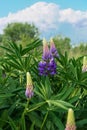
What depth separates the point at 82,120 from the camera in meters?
1.51

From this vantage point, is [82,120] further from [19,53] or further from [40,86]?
[19,53]

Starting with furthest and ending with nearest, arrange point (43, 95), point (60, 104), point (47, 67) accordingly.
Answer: point (47, 67) < point (43, 95) < point (60, 104)

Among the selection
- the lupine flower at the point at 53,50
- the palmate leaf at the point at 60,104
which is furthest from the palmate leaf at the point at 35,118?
the lupine flower at the point at 53,50

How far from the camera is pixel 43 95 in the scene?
4.66ft

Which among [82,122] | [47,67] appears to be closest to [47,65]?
[47,67]

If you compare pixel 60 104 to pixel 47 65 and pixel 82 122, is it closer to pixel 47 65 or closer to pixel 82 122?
pixel 82 122

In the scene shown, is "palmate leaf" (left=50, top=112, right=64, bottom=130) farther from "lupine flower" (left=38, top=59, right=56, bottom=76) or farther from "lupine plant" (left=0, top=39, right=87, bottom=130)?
"lupine flower" (left=38, top=59, right=56, bottom=76)

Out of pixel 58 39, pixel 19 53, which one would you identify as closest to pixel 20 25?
pixel 58 39

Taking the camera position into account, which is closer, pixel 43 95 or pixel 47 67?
pixel 43 95

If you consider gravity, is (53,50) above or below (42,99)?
above

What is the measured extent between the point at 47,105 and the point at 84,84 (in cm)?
21

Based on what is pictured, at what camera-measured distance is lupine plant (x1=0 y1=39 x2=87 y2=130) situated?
55.4 inches

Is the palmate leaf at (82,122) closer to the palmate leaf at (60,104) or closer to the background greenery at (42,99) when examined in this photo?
the background greenery at (42,99)

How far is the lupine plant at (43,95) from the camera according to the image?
1.41 metres
